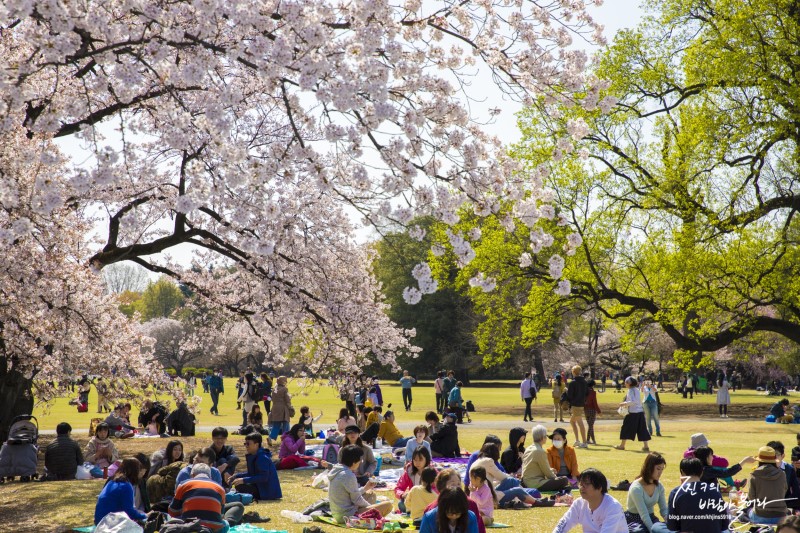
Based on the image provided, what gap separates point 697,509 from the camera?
7.94m

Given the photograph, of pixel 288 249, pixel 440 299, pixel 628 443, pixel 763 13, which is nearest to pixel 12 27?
pixel 288 249

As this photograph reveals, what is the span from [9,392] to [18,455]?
77.1 inches

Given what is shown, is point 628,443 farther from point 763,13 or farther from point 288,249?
point 763,13

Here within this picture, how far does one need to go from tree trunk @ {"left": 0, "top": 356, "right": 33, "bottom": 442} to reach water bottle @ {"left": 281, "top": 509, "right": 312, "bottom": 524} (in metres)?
7.24

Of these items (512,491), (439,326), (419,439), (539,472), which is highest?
(439,326)

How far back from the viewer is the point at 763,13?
81.1ft

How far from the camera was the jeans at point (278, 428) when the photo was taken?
70.6 ft

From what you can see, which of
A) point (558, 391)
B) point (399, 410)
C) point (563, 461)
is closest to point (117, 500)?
point (563, 461)

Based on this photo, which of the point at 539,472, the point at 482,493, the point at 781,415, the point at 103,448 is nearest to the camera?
the point at 482,493

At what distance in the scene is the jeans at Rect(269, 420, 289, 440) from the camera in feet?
70.6

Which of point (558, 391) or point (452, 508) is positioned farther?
point (558, 391)

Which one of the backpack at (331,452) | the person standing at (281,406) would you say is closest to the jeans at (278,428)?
the person standing at (281,406)

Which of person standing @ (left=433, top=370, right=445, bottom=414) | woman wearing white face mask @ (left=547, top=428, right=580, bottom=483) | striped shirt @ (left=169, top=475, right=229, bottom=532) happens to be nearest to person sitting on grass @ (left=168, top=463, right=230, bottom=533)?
striped shirt @ (left=169, top=475, right=229, bottom=532)

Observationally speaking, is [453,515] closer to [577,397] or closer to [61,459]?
[61,459]
